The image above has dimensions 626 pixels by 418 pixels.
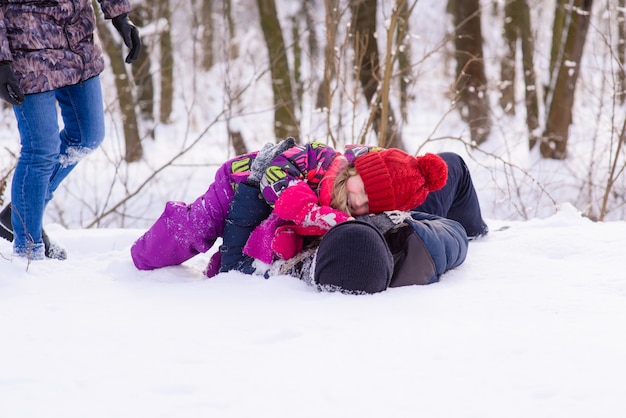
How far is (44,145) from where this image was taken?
2.50 m

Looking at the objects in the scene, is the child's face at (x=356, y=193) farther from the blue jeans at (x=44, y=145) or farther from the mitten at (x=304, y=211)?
the blue jeans at (x=44, y=145)

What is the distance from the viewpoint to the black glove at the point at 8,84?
7.38ft

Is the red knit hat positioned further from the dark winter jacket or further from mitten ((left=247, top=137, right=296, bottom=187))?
mitten ((left=247, top=137, right=296, bottom=187))

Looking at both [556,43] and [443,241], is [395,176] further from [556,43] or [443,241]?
[556,43]

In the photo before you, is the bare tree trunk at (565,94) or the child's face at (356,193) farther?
the bare tree trunk at (565,94)

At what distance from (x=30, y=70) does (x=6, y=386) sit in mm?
1366

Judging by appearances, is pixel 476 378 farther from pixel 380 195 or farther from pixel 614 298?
pixel 380 195

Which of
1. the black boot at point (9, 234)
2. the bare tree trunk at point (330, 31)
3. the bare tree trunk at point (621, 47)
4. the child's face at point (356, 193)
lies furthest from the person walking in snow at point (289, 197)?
the bare tree trunk at point (621, 47)

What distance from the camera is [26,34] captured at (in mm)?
2391

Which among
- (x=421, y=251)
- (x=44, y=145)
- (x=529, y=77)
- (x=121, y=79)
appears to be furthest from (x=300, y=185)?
(x=529, y=77)

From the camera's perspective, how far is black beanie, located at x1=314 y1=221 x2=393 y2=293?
6.97 feet

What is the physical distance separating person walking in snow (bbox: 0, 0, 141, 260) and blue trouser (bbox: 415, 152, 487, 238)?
4.96 ft

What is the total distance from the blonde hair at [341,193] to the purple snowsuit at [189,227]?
40 cm

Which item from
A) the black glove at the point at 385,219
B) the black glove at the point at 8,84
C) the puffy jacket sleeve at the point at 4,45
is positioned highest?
the puffy jacket sleeve at the point at 4,45
